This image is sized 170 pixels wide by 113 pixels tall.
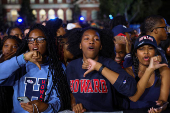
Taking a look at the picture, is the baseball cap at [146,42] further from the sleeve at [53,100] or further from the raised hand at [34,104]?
the raised hand at [34,104]

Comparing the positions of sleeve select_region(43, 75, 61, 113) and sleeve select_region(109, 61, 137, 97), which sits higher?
sleeve select_region(109, 61, 137, 97)

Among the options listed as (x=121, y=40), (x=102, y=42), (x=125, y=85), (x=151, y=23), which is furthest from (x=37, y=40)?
(x=151, y=23)

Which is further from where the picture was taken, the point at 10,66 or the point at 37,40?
the point at 37,40

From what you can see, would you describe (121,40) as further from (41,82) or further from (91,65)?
(41,82)

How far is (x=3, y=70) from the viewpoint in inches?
84.6

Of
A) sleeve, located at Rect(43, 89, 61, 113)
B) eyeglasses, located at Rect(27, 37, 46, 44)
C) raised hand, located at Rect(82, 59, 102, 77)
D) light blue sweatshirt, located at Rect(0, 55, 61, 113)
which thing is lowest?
sleeve, located at Rect(43, 89, 61, 113)

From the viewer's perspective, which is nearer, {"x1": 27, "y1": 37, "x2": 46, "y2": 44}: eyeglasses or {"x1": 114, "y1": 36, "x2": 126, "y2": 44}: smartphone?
{"x1": 27, "y1": 37, "x2": 46, "y2": 44}: eyeglasses

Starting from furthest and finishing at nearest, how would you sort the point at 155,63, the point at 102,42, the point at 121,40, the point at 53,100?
the point at 121,40 < the point at 102,42 < the point at 53,100 < the point at 155,63

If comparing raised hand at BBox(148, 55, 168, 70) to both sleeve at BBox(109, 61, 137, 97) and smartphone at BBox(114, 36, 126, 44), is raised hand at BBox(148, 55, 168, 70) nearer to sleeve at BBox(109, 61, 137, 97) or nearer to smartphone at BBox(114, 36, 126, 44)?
sleeve at BBox(109, 61, 137, 97)

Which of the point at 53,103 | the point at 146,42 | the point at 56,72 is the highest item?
the point at 146,42

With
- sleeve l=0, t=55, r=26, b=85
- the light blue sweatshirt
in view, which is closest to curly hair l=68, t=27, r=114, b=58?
the light blue sweatshirt

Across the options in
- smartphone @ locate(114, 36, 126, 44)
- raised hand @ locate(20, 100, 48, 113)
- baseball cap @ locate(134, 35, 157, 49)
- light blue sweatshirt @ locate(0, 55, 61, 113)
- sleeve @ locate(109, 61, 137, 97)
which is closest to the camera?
raised hand @ locate(20, 100, 48, 113)

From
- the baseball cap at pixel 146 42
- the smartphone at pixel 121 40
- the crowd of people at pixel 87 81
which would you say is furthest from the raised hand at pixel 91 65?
the smartphone at pixel 121 40

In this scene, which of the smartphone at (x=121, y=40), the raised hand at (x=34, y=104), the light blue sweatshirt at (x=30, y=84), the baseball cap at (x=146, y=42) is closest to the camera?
the raised hand at (x=34, y=104)
